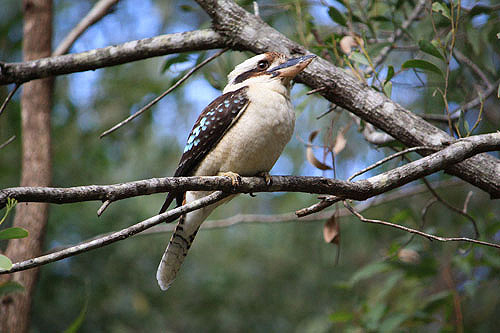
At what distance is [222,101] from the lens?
2580mm

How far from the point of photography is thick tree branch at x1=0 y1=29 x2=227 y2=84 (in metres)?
2.57

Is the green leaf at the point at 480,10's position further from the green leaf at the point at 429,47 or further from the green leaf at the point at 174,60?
the green leaf at the point at 174,60

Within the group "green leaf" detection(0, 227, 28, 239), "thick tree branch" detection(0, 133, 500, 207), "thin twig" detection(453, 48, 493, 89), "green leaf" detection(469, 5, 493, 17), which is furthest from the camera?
"thin twig" detection(453, 48, 493, 89)

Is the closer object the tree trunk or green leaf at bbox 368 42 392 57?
the tree trunk

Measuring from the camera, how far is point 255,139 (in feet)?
7.80

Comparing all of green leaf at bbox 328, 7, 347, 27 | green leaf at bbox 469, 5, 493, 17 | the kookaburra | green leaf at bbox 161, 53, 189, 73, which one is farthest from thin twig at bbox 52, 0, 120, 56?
green leaf at bbox 469, 5, 493, 17

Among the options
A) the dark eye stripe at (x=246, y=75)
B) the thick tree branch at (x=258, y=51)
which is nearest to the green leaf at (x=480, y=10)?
the thick tree branch at (x=258, y=51)

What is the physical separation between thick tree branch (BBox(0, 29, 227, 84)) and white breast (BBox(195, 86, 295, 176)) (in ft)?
1.48

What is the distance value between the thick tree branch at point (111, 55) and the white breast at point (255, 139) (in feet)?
1.48

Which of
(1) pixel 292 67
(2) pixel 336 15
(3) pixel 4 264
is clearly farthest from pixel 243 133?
(3) pixel 4 264

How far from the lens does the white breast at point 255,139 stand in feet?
7.82

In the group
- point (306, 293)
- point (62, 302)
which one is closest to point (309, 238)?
point (306, 293)

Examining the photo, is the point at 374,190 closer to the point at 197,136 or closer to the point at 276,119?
the point at 276,119

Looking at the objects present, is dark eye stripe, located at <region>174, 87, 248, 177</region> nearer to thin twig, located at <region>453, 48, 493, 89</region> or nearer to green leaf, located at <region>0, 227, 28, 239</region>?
green leaf, located at <region>0, 227, 28, 239</region>
